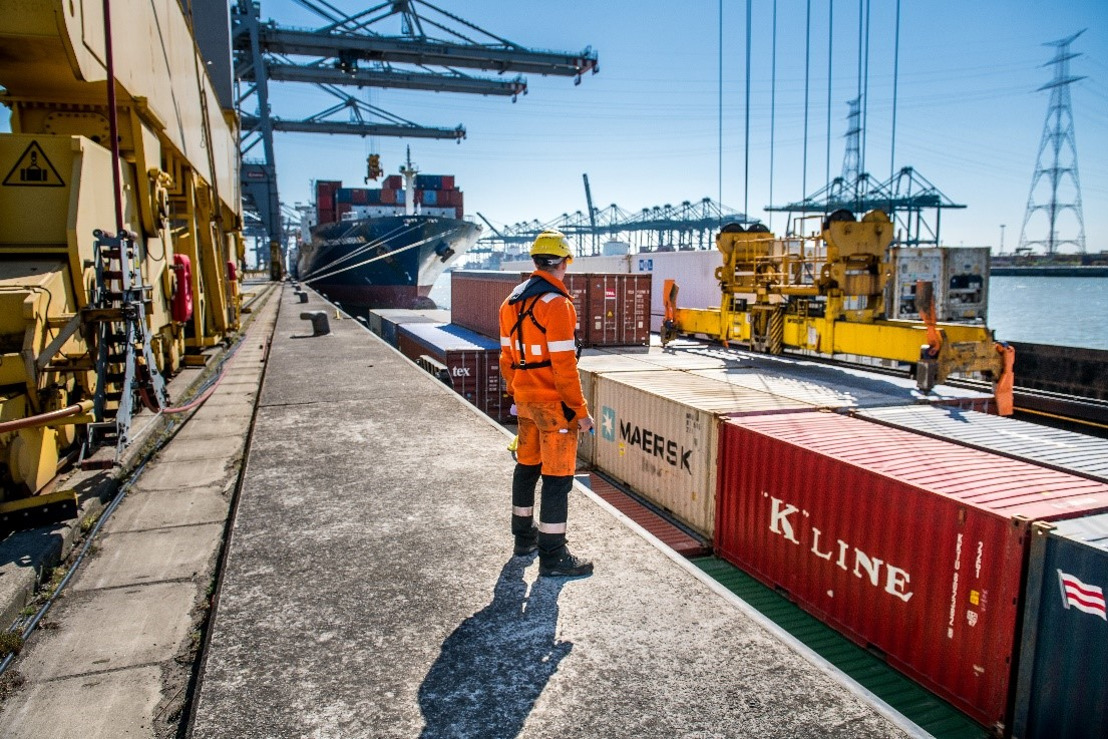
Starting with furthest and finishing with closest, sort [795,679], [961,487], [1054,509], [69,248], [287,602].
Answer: [69,248], [961,487], [1054,509], [287,602], [795,679]

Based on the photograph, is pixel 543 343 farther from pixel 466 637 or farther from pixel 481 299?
pixel 481 299

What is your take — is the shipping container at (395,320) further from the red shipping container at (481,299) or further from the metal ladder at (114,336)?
the metal ladder at (114,336)

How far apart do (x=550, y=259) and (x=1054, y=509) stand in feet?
14.0

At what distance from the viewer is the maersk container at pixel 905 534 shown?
16.9ft

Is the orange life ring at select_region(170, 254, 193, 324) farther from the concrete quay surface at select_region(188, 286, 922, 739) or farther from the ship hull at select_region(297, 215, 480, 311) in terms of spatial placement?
the ship hull at select_region(297, 215, 480, 311)

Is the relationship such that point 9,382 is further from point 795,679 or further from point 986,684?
point 986,684

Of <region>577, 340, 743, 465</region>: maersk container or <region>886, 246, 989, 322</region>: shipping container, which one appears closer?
<region>577, 340, 743, 465</region>: maersk container

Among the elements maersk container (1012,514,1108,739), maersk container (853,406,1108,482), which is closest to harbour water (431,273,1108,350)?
maersk container (853,406,1108,482)

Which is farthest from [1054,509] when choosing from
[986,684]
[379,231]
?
[379,231]

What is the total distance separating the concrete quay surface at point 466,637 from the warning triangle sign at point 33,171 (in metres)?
3.63

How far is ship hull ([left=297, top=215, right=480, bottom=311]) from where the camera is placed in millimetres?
38281

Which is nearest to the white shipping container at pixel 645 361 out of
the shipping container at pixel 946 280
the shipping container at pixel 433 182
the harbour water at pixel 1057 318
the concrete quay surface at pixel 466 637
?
the shipping container at pixel 946 280

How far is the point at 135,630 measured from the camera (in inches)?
163

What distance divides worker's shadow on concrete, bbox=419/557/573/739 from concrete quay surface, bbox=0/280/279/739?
4.41ft
